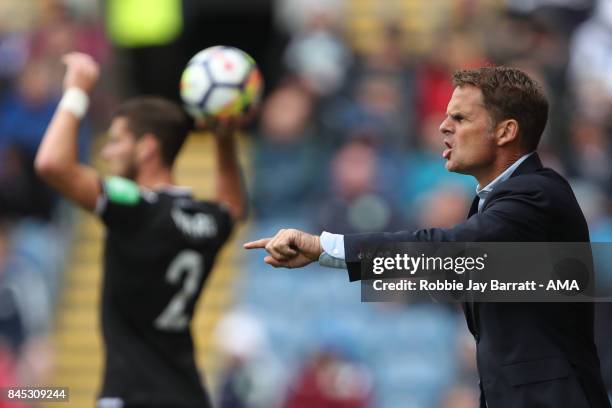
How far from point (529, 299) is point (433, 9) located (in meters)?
10.1

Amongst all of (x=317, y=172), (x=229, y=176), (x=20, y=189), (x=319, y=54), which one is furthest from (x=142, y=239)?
(x=319, y=54)

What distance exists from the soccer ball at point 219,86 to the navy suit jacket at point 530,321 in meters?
2.61

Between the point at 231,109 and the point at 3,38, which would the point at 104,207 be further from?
the point at 3,38

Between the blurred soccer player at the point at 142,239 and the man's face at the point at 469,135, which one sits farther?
the blurred soccer player at the point at 142,239

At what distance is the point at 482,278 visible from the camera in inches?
193

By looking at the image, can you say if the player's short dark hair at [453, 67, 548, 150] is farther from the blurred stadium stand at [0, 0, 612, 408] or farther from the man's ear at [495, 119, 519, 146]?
the blurred stadium stand at [0, 0, 612, 408]

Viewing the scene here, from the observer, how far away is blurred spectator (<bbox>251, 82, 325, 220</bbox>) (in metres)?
12.4

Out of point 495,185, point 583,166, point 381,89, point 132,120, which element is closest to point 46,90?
point 381,89

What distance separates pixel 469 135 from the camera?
5.12 meters

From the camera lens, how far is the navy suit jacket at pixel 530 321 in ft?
15.6

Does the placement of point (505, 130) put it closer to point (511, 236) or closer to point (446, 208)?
point (511, 236)

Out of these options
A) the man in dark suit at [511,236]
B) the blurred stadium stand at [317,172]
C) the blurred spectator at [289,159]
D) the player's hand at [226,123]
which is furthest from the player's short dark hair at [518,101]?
the blurred spectator at [289,159]

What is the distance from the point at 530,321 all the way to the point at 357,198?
6639 millimetres

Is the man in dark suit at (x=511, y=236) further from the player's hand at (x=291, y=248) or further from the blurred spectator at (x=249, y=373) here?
the blurred spectator at (x=249, y=373)
